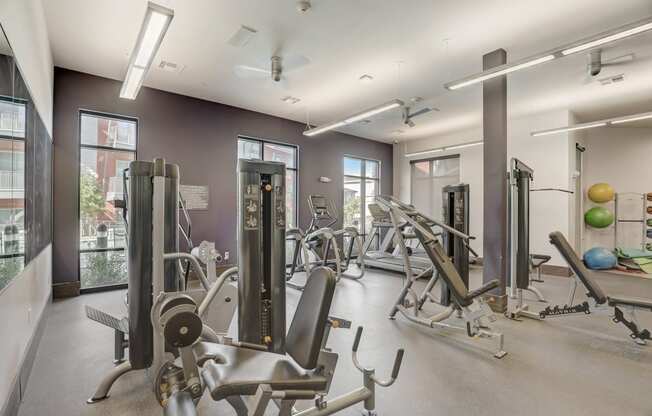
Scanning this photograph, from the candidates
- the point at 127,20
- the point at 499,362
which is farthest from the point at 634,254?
the point at 127,20

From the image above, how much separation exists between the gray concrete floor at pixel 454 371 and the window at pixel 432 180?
5329 millimetres

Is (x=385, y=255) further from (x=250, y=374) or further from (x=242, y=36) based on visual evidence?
(x=250, y=374)

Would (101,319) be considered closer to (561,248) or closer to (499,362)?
(499,362)

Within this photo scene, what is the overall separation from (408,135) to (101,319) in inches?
317

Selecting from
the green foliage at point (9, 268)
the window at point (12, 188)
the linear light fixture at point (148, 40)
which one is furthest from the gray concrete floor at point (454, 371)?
the linear light fixture at point (148, 40)

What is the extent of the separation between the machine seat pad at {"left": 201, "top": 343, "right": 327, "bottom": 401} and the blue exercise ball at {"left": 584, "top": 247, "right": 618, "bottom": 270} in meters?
7.80

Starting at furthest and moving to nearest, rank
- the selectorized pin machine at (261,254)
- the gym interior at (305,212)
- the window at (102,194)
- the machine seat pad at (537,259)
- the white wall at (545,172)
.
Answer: the white wall at (545,172) < the machine seat pad at (537,259) < the window at (102,194) < the selectorized pin machine at (261,254) < the gym interior at (305,212)

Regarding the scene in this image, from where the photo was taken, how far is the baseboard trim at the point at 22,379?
1.89m

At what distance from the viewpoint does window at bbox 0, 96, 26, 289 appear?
1.77m

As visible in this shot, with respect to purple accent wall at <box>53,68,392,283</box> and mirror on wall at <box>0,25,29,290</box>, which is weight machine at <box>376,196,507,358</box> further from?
purple accent wall at <box>53,68,392,283</box>

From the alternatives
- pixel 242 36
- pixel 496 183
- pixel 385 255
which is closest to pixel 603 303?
pixel 496 183

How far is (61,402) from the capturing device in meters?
2.19

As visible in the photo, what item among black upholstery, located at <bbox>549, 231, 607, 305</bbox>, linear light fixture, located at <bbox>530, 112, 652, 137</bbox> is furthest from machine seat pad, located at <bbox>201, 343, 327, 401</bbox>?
linear light fixture, located at <bbox>530, 112, 652, 137</bbox>

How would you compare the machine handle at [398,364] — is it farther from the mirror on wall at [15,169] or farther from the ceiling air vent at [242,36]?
the ceiling air vent at [242,36]
